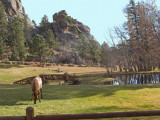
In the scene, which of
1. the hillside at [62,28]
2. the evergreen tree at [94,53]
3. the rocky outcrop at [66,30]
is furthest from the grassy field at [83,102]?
the rocky outcrop at [66,30]

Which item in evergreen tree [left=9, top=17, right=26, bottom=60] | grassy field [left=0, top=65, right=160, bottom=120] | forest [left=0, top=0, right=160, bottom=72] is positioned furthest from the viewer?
evergreen tree [left=9, top=17, right=26, bottom=60]

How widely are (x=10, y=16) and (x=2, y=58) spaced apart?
1985 inches

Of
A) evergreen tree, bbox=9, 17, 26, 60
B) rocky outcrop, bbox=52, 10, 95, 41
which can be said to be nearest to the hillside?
rocky outcrop, bbox=52, 10, 95, 41

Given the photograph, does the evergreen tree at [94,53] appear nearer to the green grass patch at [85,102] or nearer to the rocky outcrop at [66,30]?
the rocky outcrop at [66,30]

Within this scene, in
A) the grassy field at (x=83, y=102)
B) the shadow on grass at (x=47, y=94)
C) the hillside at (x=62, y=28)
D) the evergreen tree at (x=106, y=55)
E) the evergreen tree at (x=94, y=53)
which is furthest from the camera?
the hillside at (x=62, y=28)

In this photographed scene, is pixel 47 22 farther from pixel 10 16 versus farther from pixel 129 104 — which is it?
pixel 129 104

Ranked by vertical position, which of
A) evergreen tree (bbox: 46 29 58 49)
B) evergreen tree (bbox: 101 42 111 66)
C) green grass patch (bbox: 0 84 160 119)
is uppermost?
evergreen tree (bbox: 46 29 58 49)

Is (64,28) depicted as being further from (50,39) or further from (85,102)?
(85,102)

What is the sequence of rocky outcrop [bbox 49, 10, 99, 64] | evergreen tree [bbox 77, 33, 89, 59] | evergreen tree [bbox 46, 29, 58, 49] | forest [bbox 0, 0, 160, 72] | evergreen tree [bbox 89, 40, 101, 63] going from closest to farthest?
forest [bbox 0, 0, 160, 72]
evergreen tree [bbox 77, 33, 89, 59]
evergreen tree [bbox 89, 40, 101, 63]
evergreen tree [bbox 46, 29, 58, 49]
rocky outcrop [bbox 49, 10, 99, 64]

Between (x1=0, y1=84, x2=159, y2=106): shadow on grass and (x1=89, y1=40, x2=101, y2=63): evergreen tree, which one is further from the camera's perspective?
(x1=89, y1=40, x2=101, y2=63): evergreen tree

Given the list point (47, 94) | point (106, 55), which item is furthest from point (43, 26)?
point (47, 94)

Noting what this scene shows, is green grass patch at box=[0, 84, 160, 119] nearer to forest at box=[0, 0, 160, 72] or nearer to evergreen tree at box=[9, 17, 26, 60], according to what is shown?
forest at box=[0, 0, 160, 72]

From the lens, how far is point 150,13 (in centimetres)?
3012

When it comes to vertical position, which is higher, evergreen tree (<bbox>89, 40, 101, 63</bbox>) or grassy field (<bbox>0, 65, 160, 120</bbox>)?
evergreen tree (<bbox>89, 40, 101, 63</bbox>)
